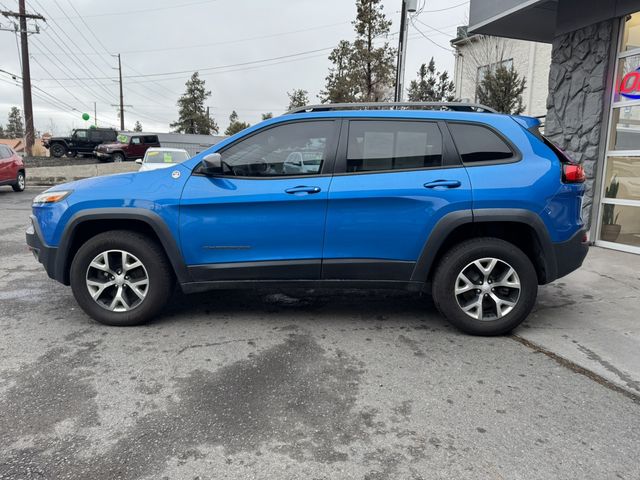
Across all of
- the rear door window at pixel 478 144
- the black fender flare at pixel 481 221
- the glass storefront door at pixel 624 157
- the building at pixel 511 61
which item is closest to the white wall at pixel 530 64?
the building at pixel 511 61

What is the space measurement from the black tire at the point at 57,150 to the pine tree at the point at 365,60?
1891 centimetres

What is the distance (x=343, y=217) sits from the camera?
384 cm

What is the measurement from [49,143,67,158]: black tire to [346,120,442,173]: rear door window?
33.0m

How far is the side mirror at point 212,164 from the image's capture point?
12.5ft

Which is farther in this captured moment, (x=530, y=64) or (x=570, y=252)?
(x=530, y=64)

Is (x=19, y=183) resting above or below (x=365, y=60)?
below

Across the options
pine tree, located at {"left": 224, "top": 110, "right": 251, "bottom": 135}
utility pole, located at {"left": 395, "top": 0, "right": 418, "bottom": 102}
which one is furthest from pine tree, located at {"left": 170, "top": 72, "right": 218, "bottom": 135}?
utility pole, located at {"left": 395, "top": 0, "right": 418, "bottom": 102}

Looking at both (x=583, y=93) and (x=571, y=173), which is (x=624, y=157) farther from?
(x=571, y=173)

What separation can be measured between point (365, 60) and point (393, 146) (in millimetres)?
22531

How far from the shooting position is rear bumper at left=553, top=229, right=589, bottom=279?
3.89 meters

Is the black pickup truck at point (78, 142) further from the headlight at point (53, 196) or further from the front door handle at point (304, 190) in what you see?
the front door handle at point (304, 190)

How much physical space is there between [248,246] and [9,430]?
198 cm

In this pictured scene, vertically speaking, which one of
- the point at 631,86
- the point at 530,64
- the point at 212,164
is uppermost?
the point at 530,64

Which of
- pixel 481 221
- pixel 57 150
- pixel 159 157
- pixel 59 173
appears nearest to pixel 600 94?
pixel 481 221
